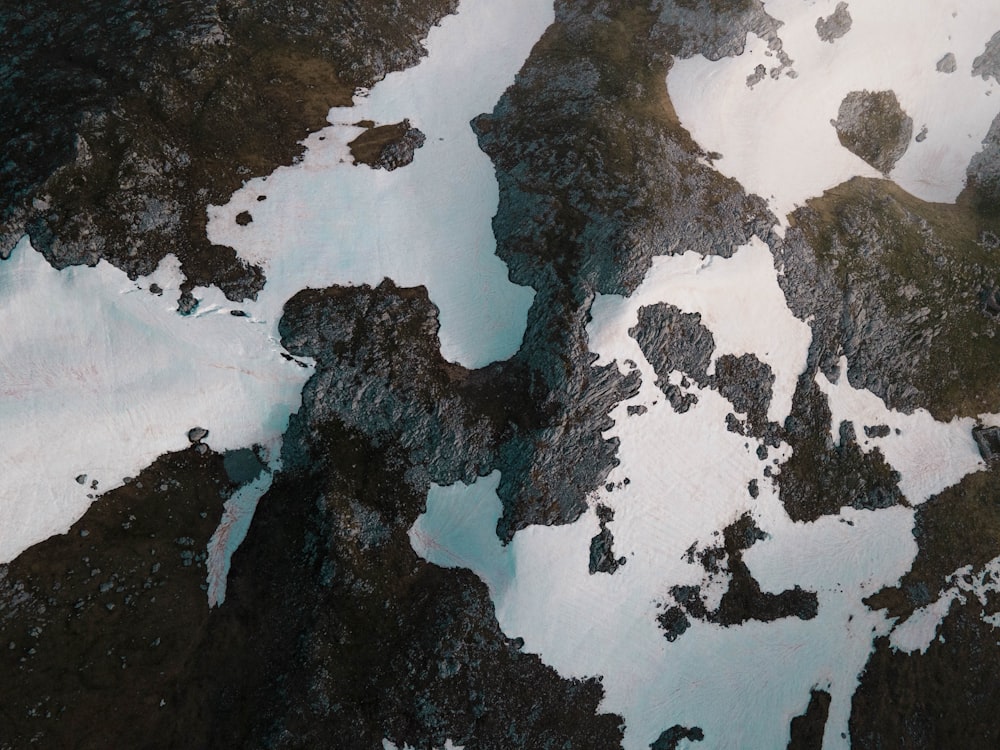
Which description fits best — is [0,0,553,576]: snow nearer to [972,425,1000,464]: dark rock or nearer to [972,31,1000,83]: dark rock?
[972,425,1000,464]: dark rock

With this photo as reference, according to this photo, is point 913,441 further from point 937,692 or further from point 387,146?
point 387,146

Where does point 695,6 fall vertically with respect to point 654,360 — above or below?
above

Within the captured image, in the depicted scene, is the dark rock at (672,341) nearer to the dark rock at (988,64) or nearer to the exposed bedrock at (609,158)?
the exposed bedrock at (609,158)

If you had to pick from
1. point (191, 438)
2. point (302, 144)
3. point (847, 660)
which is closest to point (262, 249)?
point (302, 144)

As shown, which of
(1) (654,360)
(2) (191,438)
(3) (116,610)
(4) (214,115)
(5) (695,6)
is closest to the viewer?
(3) (116,610)

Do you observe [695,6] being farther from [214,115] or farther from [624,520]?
[624,520]
